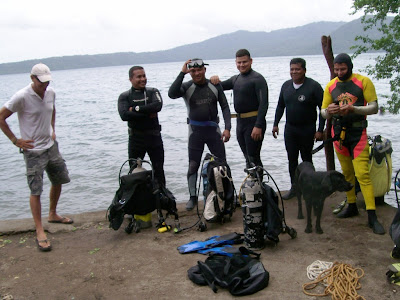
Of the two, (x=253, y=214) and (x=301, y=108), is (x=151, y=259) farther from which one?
(x=301, y=108)

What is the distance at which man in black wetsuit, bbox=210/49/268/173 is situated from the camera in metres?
5.52

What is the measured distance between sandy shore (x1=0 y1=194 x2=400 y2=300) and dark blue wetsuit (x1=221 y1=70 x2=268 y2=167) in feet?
3.45

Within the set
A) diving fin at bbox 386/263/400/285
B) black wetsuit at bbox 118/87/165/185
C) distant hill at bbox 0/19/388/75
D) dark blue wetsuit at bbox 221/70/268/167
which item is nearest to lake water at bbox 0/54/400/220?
dark blue wetsuit at bbox 221/70/268/167

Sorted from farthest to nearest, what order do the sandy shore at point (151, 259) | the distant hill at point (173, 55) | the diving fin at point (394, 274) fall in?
the distant hill at point (173, 55), the sandy shore at point (151, 259), the diving fin at point (394, 274)

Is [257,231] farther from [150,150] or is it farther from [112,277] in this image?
[150,150]

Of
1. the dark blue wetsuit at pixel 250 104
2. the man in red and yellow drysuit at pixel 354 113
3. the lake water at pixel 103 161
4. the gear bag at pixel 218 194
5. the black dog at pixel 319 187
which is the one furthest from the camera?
the lake water at pixel 103 161

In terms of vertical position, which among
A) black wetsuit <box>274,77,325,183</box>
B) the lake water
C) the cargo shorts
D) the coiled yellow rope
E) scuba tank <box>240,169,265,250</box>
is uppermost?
black wetsuit <box>274,77,325,183</box>

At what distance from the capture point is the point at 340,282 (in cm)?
351

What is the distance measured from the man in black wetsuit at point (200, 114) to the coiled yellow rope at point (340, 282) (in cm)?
246

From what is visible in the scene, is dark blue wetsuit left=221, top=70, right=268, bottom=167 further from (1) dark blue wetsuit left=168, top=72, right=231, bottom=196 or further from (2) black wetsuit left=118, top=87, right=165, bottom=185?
(2) black wetsuit left=118, top=87, right=165, bottom=185

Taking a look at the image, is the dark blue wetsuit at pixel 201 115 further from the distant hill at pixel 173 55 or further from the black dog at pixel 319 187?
the distant hill at pixel 173 55

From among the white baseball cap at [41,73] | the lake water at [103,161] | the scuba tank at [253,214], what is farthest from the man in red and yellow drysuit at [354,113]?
the white baseball cap at [41,73]

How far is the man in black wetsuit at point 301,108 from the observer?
5.36 meters

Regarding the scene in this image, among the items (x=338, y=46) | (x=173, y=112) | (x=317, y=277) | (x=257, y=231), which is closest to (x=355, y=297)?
(x=317, y=277)
